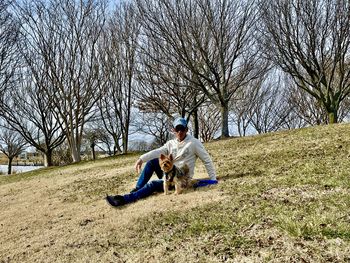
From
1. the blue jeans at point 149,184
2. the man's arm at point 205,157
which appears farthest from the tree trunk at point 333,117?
A: the blue jeans at point 149,184

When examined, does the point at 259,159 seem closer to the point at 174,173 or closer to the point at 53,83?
the point at 174,173

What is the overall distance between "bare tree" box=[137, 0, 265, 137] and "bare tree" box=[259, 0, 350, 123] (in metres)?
1.07

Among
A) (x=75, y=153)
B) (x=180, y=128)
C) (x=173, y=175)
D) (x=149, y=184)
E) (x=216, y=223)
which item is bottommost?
(x=216, y=223)

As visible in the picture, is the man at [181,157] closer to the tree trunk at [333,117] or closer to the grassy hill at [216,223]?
the grassy hill at [216,223]

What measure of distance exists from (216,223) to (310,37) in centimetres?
1644

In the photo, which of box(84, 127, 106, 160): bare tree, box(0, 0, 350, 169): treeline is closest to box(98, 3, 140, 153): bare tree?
box(0, 0, 350, 169): treeline

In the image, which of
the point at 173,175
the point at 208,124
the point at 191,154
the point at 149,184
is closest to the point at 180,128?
the point at 191,154

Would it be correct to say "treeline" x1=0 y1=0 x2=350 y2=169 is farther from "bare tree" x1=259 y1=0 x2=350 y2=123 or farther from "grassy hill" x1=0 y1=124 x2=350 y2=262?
"grassy hill" x1=0 y1=124 x2=350 y2=262

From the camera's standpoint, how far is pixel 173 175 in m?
5.85

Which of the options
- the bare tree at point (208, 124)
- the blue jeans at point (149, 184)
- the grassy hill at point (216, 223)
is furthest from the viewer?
the bare tree at point (208, 124)

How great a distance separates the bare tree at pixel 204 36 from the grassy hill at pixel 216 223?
37.0 ft

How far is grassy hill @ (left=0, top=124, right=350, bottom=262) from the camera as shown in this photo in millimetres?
3217

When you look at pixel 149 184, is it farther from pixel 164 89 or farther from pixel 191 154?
pixel 164 89

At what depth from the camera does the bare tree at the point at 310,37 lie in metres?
17.1
